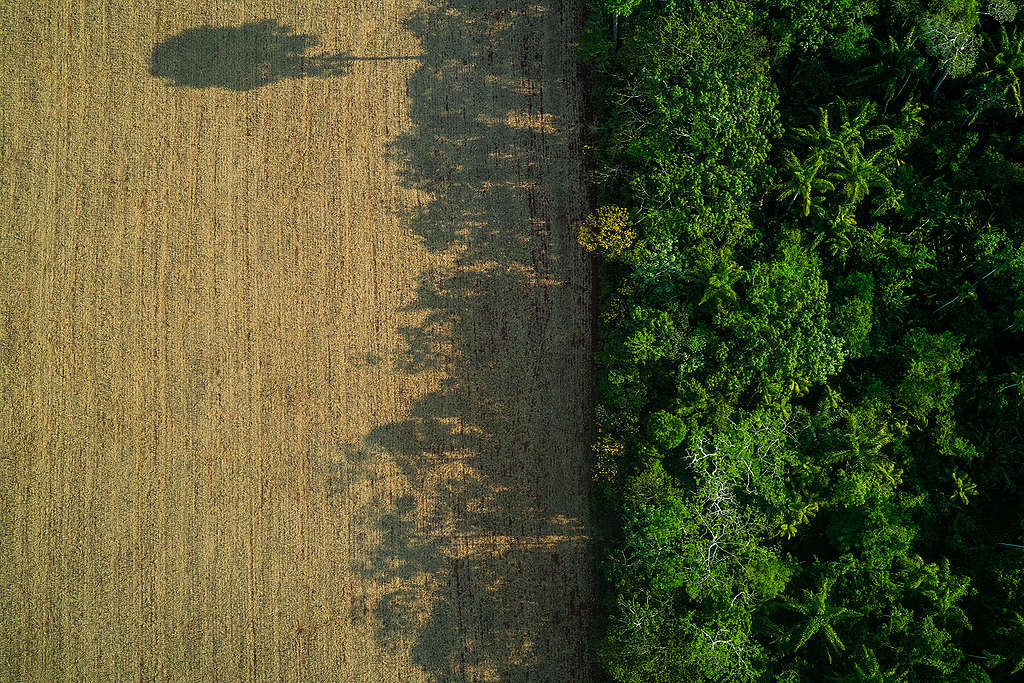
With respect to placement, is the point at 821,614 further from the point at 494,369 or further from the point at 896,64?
the point at 896,64

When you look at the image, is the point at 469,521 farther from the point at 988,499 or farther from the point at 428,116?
the point at 988,499

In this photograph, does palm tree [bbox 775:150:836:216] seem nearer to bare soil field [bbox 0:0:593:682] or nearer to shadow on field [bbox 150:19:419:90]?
bare soil field [bbox 0:0:593:682]

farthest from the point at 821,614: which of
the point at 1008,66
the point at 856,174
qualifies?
the point at 1008,66

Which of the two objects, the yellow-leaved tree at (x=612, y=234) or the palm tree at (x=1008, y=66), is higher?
the palm tree at (x=1008, y=66)

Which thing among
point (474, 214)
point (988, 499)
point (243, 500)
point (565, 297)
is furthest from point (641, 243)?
point (243, 500)

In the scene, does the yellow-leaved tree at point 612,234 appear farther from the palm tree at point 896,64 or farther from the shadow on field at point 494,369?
the palm tree at point 896,64

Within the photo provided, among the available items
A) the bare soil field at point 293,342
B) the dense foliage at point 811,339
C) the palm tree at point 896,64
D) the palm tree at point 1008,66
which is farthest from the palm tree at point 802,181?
the bare soil field at point 293,342
